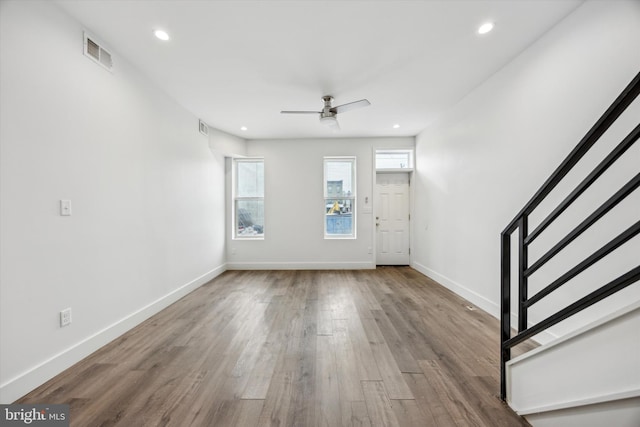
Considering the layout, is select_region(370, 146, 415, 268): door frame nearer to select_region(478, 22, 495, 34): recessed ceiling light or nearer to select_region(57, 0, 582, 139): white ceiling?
select_region(57, 0, 582, 139): white ceiling

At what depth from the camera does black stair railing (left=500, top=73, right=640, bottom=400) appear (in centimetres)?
98

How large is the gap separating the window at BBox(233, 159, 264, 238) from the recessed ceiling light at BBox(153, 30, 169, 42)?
10.9 feet

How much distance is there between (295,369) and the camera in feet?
6.49

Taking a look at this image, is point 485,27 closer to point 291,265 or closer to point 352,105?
point 352,105

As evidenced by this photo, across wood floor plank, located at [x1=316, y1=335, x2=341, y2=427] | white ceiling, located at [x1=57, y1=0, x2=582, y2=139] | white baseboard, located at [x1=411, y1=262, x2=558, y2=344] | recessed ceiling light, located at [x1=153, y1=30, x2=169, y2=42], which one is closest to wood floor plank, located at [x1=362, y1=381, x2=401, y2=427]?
wood floor plank, located at [x1=316, y1=335, x2=341, y2=427]

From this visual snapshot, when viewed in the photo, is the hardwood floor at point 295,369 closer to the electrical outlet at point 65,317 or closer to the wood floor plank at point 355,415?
the wood floor plank at point 355,415

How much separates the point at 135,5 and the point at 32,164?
1.38 metres

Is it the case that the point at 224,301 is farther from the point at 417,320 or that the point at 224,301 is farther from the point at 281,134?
the point at 281,134

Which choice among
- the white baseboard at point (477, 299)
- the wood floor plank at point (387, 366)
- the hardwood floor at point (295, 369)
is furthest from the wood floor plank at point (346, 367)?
the white baseboard at point (477, 299)

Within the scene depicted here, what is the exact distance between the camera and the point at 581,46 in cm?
199

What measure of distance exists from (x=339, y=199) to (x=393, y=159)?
147 centimetres

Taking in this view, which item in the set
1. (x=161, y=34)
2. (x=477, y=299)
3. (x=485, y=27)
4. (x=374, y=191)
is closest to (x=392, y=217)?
(x=374, y=191)

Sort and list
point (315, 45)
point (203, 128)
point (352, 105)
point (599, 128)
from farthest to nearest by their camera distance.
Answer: point (203, 128) → point (352, 105) → point (315, 45) → point (599, 128)

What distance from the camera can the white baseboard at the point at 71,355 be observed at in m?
1.65
